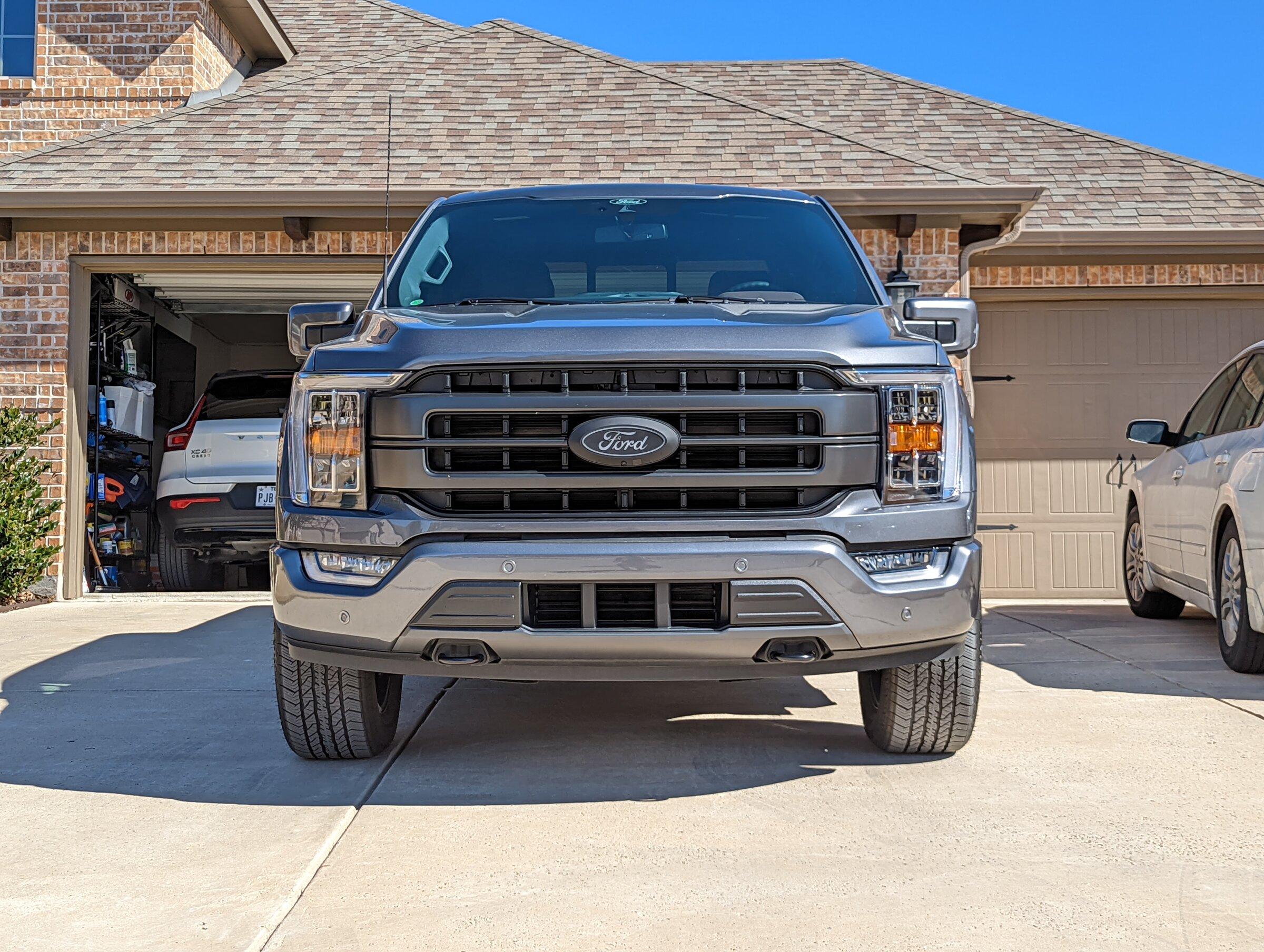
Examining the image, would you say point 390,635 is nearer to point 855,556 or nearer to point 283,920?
point 283,920

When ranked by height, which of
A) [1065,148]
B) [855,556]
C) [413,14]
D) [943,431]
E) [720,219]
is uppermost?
[413,14]

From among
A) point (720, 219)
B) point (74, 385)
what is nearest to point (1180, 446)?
point (720, 219)

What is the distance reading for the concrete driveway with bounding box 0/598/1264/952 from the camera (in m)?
2.68

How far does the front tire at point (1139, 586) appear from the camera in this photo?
8078mm

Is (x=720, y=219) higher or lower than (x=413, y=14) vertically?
lower

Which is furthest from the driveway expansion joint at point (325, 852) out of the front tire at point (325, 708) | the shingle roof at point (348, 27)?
the shingle roof at point (348, 27)

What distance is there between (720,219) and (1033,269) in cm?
621

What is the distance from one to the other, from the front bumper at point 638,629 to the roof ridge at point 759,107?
6486 mm

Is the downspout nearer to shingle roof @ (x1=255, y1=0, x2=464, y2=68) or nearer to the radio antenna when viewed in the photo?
the radio antenna

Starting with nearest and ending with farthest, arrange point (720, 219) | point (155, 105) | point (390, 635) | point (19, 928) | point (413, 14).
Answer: point (19, 928) < point (390, 635) < point (720, 219) < point (155, 105) < point (413, 14)

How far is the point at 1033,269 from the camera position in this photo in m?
10.4

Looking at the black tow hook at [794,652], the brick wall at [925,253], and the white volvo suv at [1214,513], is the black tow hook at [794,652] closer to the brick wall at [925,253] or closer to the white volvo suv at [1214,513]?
the white volvo suv at [1214,513]

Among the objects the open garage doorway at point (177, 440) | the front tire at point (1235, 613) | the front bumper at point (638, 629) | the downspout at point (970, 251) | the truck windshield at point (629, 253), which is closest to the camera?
the front bumper at point (638, 629)

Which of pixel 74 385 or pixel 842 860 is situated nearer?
pixel 842 860
